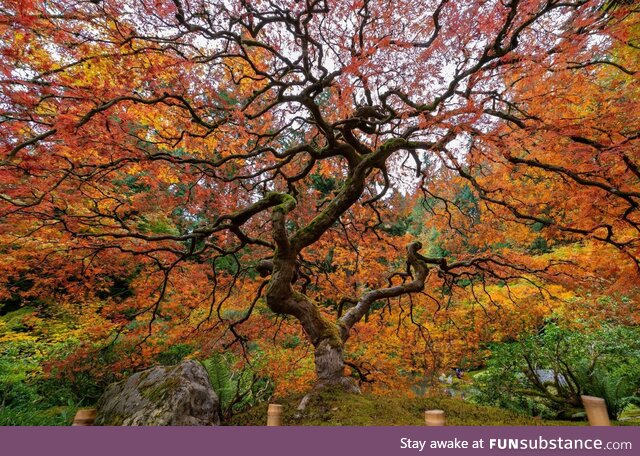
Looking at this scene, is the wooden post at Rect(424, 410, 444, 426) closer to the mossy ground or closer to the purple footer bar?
the purple footer bar

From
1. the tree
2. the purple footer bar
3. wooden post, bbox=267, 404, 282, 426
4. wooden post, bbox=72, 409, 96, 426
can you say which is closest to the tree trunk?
the tree

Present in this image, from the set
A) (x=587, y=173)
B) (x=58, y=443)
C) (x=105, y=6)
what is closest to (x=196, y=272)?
(x=105, y=6)

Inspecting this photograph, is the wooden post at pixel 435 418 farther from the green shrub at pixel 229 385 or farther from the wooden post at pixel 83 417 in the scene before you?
the green shrub at pixel 229 385

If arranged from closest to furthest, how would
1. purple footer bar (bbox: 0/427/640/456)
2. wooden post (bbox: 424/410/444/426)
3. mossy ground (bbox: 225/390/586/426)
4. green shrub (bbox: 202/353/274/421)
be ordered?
purple footer bar (bbox: 0/427/640/456), wooden post (bbox: 424/410/444/426), mossy ground (bbox: 225/390/586/426), green shrub (bbox: 202/353/274/421)

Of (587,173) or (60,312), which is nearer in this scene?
(587,173)

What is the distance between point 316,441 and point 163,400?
8.10 ft

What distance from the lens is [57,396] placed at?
652 centimetres

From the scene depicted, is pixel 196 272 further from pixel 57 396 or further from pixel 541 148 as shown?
pixel 541 148

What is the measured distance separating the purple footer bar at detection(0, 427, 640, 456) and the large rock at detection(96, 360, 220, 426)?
1.82 meters

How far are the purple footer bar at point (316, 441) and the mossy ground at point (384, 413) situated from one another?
0.89 m

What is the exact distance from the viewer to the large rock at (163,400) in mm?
3279

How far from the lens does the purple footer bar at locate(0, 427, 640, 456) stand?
5.34 ft

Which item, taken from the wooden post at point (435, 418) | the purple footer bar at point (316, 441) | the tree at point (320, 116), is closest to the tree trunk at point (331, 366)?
the tree at point (320, 116)

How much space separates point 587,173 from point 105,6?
770cm
